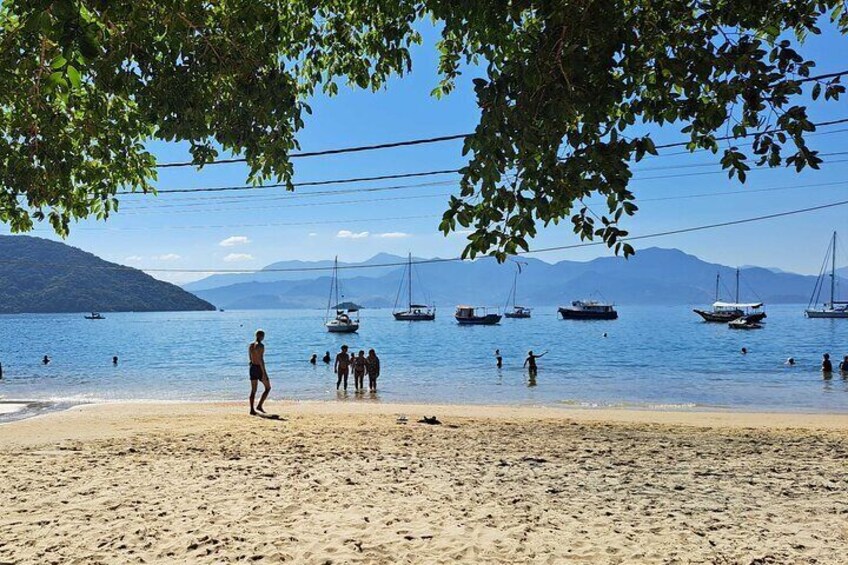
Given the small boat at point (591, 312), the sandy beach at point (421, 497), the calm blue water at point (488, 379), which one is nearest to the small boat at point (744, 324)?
the small boat at point (591, 312)

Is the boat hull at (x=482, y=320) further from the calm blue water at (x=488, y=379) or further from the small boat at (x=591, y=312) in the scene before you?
the calm blue water at (x=488, y=379)

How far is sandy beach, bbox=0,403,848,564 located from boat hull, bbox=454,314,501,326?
348 ft

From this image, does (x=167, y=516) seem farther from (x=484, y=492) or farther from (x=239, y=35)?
(x=239, y=35)

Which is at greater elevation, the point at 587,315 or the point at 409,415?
the point at 587,315

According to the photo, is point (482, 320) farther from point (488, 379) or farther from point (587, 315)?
point (488, 379)

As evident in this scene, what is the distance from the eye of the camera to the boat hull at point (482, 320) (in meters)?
119

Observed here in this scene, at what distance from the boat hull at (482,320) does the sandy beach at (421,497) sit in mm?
105964

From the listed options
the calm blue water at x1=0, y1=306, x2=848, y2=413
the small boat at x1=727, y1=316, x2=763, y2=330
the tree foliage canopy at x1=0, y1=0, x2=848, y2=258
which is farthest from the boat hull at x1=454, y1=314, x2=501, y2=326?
the tree foliage canopy at x1=0, y1=0, x2=848, y2=258

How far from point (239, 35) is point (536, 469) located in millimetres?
7424

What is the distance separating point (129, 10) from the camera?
438 cm

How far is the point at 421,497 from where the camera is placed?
7578mm

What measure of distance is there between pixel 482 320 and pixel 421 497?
114 metres

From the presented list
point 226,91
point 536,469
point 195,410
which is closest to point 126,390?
point 195,410

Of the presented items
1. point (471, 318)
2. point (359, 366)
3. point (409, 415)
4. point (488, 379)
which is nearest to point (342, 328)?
point (471, 318)
